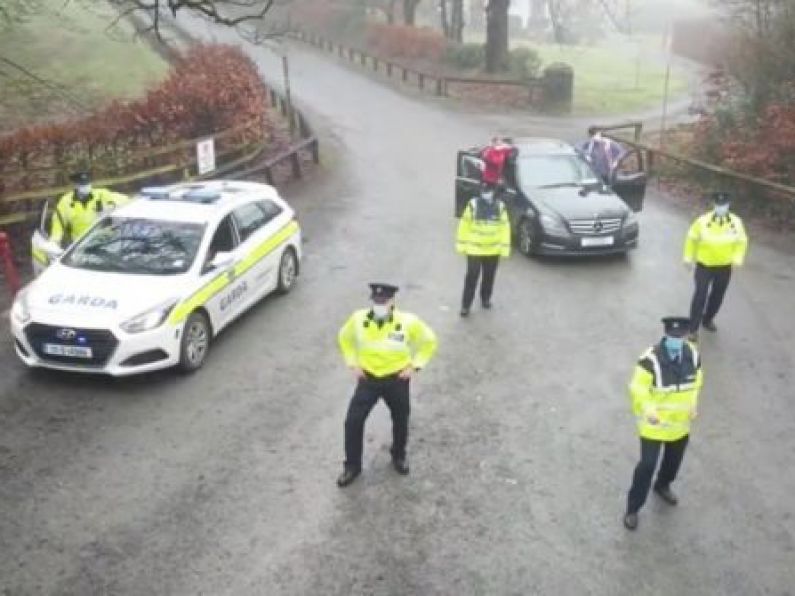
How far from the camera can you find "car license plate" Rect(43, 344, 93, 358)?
921cm

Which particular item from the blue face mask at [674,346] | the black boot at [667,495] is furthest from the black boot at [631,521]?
the blue face mask at [674,346]

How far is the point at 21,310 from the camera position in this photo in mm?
9609

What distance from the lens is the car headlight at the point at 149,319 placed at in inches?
365

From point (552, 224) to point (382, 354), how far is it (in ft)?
25.3

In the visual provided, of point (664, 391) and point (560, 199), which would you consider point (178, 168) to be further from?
point (664, 391)

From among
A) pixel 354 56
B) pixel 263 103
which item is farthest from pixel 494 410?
pixel 354 56

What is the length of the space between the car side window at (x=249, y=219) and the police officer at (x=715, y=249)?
5.54 m

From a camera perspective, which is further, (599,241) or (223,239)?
(599,241)

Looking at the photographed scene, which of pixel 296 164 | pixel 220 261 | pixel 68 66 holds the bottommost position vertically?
pixel 68 66

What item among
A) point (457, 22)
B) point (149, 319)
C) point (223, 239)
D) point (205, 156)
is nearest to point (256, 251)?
point (223, 239)

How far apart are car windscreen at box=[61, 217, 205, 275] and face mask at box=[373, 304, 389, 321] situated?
11.8ft

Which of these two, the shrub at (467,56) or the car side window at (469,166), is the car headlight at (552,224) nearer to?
the car side window at (469,166)

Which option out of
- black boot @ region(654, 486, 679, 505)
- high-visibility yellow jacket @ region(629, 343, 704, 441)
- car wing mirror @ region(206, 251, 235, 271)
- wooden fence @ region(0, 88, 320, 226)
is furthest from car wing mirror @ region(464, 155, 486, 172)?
high-visibility yellow jacket @ region(629, 343, 704, 441)

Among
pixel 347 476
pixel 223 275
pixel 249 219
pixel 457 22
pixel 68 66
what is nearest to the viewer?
pixel 347 476
